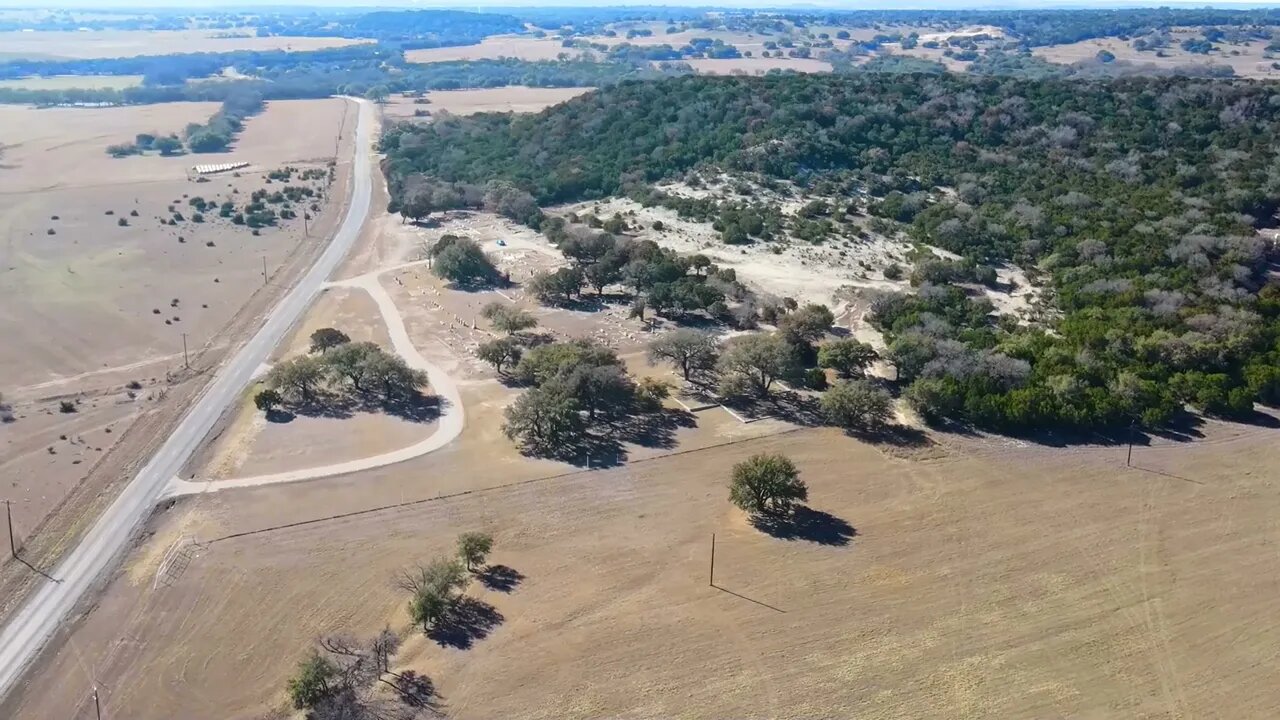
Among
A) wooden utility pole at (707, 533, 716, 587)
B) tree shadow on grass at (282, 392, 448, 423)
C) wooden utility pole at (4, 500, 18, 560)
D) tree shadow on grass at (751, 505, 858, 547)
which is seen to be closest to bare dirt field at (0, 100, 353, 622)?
wooden utility pole at (4, 500, 18, 560)

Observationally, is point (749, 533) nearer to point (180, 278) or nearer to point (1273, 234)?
point (180, 278)

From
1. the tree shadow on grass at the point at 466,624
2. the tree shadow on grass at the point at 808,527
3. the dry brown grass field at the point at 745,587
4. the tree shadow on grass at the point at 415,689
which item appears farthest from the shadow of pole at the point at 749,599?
the tree shadow on grass at the point at 415,689

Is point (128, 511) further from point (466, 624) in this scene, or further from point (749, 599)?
point (749, 599)

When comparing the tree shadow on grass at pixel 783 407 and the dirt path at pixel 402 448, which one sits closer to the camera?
the dirt path at pixel 402 448

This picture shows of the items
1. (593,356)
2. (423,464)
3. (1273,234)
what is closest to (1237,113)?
(1273,234)

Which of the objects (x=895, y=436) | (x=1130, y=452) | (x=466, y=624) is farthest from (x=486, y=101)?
(x=466, y=624)

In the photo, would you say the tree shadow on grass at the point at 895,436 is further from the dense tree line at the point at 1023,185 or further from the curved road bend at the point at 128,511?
the curved road bend at the point at 128,511
